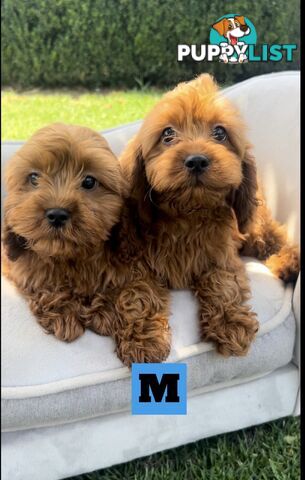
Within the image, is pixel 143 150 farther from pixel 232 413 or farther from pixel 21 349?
pixel 232 413

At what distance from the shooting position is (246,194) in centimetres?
198

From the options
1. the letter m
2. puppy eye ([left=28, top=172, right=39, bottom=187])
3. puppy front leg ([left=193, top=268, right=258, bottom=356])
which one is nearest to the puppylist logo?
puppy eye ([left=28, top=172, right=39, bottom=187])

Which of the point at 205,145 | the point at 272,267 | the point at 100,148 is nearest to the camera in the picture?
the point at 205,145

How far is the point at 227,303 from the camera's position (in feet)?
6.79

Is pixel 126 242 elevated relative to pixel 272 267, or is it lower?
elevated

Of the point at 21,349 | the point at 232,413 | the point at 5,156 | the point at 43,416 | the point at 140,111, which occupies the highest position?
the point at 140,111

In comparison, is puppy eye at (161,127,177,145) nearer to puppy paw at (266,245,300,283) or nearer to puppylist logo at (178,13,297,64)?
puppylist logo at (178,13,297,64)

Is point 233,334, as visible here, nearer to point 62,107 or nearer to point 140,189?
point 140,189

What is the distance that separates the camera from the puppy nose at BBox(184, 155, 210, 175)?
175 cm

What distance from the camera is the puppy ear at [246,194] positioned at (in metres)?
1.96

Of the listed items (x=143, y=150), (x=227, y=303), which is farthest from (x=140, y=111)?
(x=227, y=303)

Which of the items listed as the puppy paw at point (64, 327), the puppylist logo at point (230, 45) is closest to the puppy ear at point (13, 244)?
the puppy paw at point (64, 327)

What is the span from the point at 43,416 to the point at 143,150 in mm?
938

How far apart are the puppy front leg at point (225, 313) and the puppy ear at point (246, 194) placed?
0.24m
